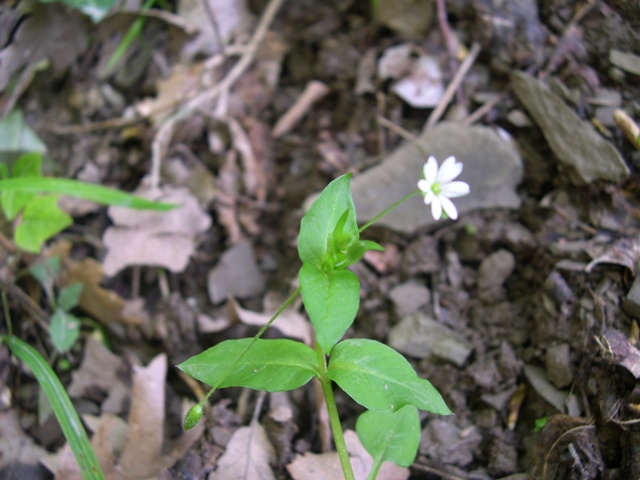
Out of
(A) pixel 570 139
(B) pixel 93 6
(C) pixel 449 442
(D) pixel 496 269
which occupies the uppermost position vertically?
(B) pixel 93 6

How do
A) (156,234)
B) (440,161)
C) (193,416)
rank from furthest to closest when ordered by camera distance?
(156,234), (440,161), (193,416)

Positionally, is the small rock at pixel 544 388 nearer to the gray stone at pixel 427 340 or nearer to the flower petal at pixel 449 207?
the gray stone at pixel 427 340

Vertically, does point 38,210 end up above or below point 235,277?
above

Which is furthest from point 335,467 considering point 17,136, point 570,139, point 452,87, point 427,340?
point 17,136

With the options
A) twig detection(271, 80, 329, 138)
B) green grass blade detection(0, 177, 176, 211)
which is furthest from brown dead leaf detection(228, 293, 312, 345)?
twig detection(271, 80, 329, 138)

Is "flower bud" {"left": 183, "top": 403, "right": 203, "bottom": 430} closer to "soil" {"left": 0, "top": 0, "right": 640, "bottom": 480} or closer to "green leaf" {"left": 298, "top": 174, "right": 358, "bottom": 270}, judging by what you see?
"soil" {"left": 0, "top": 0, "right": 640, "bottom": 480}

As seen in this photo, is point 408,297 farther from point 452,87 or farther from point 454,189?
point 452,87
